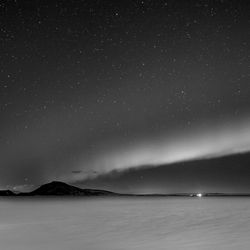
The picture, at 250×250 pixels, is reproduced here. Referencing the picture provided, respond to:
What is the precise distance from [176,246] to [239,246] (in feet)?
12.0

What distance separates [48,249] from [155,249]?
231 inches

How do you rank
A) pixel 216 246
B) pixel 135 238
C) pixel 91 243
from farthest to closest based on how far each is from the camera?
1. pixel 135 238
2. pixel 91 243
3. pixel 216 246

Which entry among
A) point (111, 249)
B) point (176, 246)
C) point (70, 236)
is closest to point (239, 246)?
point (176, 246)

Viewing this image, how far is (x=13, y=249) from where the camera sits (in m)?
22.6

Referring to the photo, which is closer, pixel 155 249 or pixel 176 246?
pixel 155 249

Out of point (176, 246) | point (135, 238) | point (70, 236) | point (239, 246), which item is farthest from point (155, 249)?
point (70, 236)

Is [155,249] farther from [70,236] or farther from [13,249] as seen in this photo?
[70,236]

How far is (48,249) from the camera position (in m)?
22.1

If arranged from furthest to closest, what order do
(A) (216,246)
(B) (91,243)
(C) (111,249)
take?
(B) (91,243), (A) (216,246), (C) (111,249)

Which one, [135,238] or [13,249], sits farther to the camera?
[135,238]

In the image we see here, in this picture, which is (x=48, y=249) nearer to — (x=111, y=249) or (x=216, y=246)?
(x=111, y=249)

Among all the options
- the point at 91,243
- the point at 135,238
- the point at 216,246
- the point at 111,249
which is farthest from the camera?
the point at 135,238

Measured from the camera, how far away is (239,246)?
76.1 ft

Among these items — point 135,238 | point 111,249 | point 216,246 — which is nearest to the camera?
point 111,249
